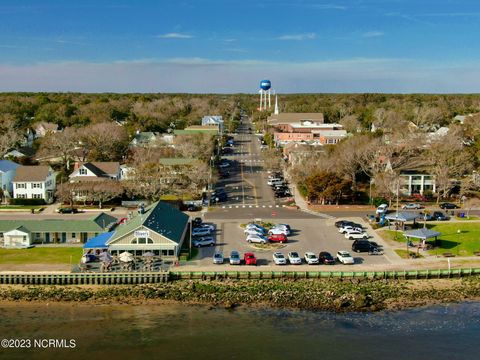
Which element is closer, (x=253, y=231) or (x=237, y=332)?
(x=237, y=332)

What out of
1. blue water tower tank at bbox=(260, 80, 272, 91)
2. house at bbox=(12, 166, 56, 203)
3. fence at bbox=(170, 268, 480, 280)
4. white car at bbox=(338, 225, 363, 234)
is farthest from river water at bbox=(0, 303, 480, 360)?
blue water tower tank at bbox=(260, 80, 272, 91)

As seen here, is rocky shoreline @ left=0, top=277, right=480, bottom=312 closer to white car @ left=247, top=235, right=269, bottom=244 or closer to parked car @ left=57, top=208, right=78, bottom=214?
white car @ left=247, top=235, right=269, bottom=244

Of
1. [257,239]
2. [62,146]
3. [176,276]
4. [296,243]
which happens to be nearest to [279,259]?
[257,239]

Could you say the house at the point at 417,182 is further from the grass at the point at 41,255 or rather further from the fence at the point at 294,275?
the grass at the point at 41,255

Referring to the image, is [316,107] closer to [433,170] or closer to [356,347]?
[433,170]

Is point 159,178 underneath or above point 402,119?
underneath

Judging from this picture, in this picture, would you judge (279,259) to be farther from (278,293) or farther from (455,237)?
(455,237)

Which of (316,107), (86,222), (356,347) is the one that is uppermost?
(316,107)

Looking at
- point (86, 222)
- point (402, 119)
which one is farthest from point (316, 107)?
point (86, 222)
